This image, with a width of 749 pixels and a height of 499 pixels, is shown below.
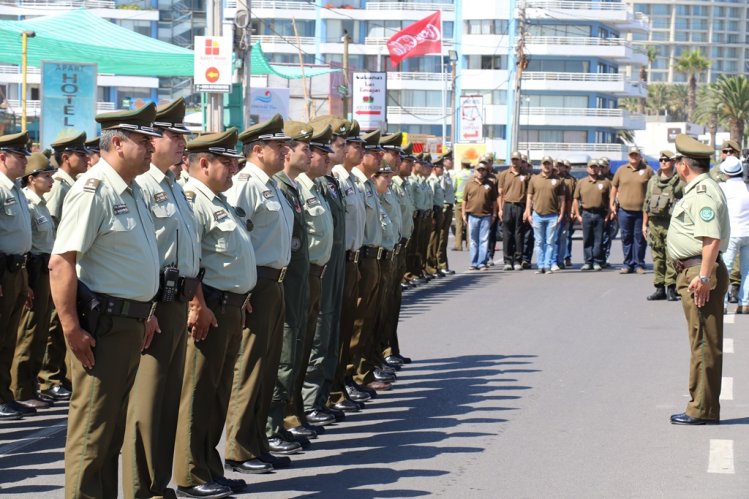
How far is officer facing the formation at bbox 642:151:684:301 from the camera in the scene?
19.9 meters

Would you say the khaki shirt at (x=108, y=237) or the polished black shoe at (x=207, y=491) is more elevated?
the khaki shirt at (x=108, y=237)

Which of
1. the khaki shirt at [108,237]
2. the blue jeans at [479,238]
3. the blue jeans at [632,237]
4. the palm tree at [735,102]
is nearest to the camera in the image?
the khaki shirt at [108,237]

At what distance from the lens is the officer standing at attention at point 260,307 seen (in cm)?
839

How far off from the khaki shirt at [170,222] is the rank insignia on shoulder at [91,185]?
1.95ft

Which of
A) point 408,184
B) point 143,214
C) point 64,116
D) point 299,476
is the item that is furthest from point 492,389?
point 64,116

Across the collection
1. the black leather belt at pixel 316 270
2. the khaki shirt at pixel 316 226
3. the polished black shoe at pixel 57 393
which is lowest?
the polished black shoe at pixel 57 393

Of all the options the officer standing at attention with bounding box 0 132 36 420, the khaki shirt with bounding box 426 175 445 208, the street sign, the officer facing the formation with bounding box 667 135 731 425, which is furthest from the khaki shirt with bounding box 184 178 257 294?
the khaki shirt with bounding box 426 175 445 208

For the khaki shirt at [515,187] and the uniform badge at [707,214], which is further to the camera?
the khaki shirt at [515,187]

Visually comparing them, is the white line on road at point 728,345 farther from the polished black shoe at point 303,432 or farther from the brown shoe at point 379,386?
the polished black shoe at point 303,432

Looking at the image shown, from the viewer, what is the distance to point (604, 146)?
3937 inches

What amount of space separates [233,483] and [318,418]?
7.30ft

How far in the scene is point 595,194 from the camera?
2555cm

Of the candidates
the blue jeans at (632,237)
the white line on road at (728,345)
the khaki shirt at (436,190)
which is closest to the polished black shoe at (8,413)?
the white line on road at (728,345)

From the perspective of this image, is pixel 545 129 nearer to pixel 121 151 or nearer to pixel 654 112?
pixel 654 112
